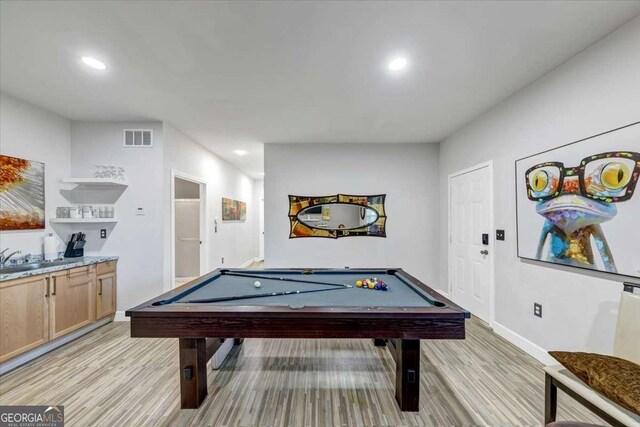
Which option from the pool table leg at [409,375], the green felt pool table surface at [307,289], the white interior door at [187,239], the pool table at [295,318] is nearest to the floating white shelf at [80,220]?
the green felt pool table surface at [307,289]

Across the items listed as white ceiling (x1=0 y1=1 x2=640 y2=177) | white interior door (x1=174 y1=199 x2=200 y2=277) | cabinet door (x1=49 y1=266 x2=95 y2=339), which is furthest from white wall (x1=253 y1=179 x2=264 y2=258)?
cabinet door (x1=49 y1=266 x2=95 y2=339)

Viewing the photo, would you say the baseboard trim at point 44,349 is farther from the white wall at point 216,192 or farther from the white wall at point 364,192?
the white wall at point 364,192

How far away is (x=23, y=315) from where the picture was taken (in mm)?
2459

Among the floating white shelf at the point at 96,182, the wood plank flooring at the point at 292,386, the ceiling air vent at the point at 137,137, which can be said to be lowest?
the wood plank flooring at the point at 292,386

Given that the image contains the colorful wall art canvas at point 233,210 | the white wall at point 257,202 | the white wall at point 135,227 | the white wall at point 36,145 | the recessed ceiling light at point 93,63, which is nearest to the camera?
the recessed ceiling light at point 93,63

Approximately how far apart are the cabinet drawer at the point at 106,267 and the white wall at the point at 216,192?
25.0 inches

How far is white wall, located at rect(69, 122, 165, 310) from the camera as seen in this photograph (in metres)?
3.55

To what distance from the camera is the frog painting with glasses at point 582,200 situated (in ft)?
6.17

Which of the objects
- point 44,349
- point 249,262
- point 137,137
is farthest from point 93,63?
point 249,262

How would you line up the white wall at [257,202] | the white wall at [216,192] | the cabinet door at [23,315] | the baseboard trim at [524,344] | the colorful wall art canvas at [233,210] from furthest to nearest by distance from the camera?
the white wall at [257,202], the colorful wall art canvas at [233,210], the white wall at [216,192], the baseboard trim at [524,344], the cabinet door at [23,315]

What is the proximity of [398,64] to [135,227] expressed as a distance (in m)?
3.65

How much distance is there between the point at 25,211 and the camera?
116 inches

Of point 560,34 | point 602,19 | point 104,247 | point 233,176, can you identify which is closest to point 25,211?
point 104,247

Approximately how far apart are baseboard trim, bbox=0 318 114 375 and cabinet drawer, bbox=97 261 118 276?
61cm
